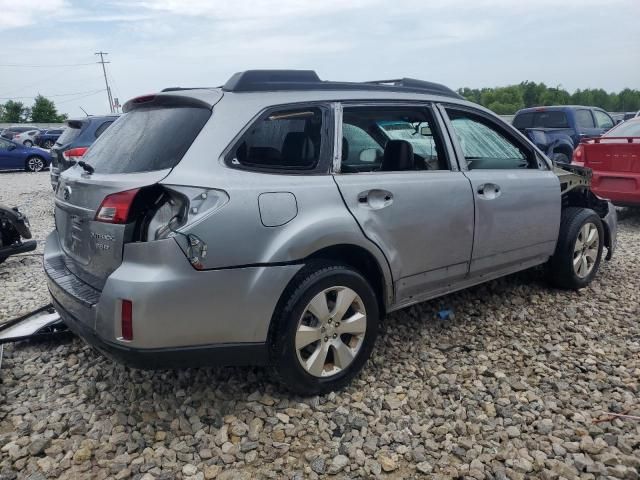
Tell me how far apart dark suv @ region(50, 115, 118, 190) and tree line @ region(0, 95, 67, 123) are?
66.1 metres

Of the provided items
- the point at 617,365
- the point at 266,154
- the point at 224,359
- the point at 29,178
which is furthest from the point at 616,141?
the point at 29,178

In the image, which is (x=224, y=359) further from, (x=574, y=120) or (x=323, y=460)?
(x=574, y=120)

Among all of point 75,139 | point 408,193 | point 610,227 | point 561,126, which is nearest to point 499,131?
point 408,193

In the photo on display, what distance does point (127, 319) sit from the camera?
7.85 ft

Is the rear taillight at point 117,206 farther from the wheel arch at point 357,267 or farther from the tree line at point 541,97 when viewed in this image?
the tree line at point 541,97

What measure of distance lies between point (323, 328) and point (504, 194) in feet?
5.64

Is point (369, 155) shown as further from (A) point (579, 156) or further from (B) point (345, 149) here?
(A) point (579, 156)

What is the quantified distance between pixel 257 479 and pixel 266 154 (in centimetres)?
153

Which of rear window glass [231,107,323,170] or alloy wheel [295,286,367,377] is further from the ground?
rear window glass [231,107,323,170]

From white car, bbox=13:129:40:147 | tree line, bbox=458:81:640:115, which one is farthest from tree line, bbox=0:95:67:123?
tree line, bbox=458:81:640:115

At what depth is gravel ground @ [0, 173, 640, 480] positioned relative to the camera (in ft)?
8.10

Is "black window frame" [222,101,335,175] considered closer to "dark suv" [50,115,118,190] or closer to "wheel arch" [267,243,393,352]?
"wheel arch" [267,243,393,352]

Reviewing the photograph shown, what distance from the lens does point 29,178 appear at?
16.8 m

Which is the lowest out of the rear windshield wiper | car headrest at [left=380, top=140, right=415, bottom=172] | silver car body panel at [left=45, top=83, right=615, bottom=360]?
silver car body panel at [left=45, top=83, right=615, bottom=360]
